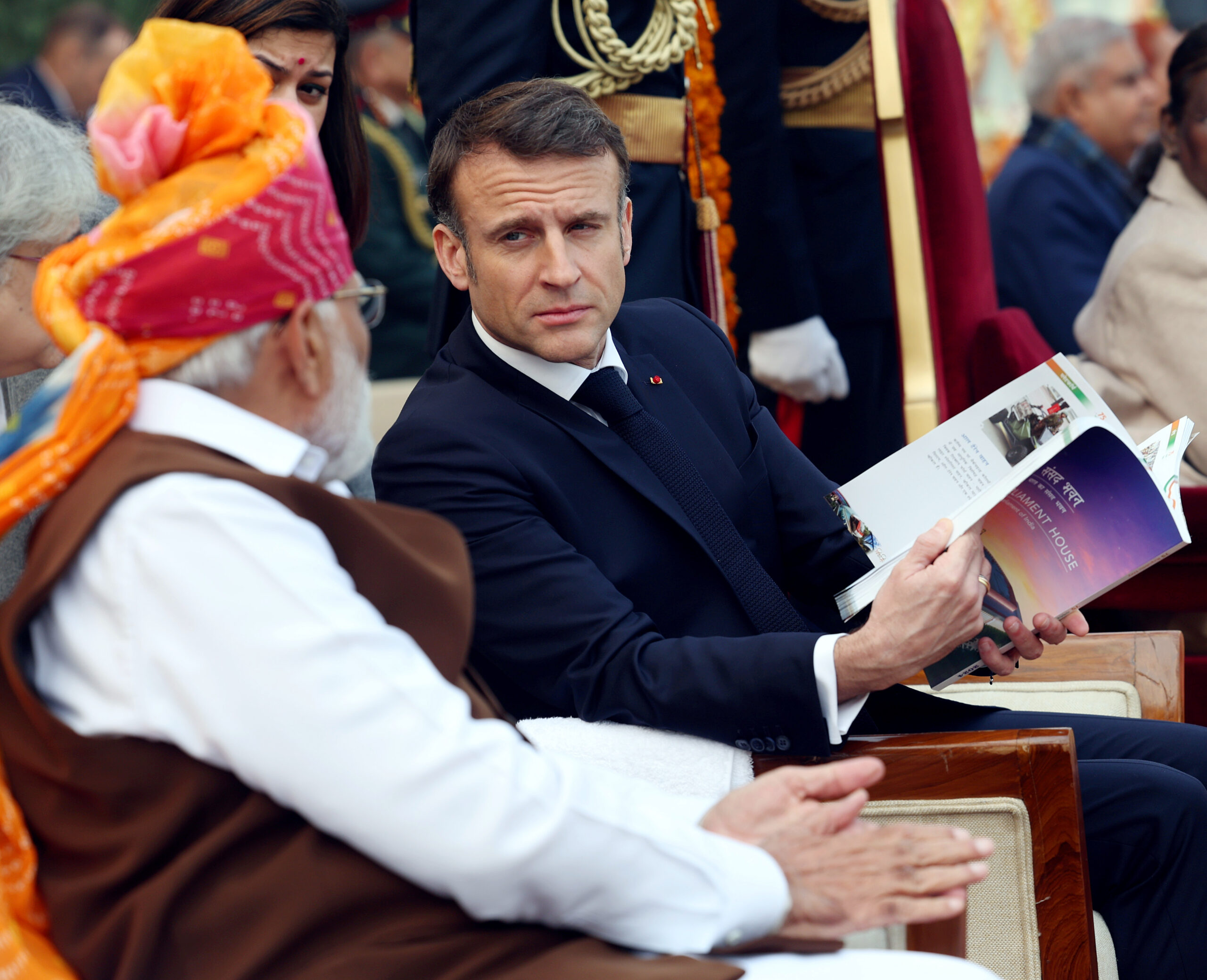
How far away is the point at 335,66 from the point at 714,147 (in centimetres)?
119

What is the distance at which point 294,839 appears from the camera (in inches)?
49.9

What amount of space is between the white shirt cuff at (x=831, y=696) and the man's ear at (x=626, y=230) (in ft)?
2.37

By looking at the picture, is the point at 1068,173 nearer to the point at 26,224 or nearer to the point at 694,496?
the point at 694,496

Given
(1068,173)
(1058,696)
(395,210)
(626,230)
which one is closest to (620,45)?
(626,230)

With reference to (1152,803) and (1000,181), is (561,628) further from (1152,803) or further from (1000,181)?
(1000,181)

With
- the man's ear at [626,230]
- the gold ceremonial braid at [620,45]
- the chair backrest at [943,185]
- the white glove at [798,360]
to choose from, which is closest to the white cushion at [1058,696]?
the chair backrest at [943,185]

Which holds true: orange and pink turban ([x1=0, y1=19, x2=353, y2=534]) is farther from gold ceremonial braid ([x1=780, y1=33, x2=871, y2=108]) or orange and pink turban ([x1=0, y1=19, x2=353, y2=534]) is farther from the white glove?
gold ceremonial braid ([x1=780, y1=33, x2=871, y2=108])

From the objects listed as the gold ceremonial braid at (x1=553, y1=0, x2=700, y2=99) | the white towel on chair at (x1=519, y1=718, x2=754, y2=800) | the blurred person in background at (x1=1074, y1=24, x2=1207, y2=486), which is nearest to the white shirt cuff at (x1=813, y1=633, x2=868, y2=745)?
the white towel on chair at (x1=519, y1=718, x2=754, y2=800)

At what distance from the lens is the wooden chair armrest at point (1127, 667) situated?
2439 millimetres

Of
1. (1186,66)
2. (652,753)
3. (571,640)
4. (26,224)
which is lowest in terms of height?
(652,753)

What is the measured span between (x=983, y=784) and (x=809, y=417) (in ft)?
6.80

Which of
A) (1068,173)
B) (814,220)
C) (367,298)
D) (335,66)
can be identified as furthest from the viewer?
(1068,173)

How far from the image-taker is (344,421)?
144 cm

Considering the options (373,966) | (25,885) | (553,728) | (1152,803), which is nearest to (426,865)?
(373,966)
